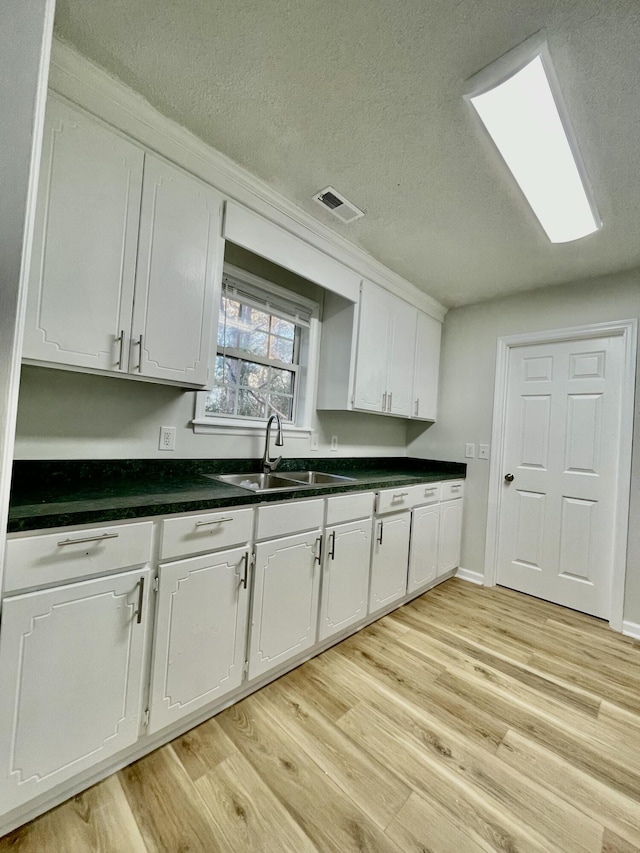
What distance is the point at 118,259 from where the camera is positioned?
1422 mm

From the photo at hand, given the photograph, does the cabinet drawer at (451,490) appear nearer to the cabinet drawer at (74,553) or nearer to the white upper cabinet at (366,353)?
the white upper cabinet at (366,353)

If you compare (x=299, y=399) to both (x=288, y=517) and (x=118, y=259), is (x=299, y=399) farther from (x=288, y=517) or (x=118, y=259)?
(x=118, y=259)

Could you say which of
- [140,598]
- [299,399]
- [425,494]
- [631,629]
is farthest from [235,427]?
[631,629]

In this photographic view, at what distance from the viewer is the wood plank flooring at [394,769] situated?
3.55ft

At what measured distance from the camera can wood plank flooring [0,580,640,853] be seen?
108 centimetres

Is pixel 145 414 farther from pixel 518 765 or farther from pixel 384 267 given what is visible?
pixel 518 765

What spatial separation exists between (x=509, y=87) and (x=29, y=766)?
8.71 ft

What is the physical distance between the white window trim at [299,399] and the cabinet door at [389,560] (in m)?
0.87

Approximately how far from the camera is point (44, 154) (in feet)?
4.10

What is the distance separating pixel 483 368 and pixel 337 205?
1.93 metres

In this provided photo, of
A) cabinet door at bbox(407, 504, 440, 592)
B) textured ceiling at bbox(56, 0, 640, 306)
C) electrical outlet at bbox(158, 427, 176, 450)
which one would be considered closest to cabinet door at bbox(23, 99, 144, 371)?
textured ceiling at bbox(56, 0, 640, 306)

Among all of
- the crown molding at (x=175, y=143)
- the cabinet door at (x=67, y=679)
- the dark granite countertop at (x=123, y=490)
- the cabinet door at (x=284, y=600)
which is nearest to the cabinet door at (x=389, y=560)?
the dark granite countertop at (x=123, y=490)

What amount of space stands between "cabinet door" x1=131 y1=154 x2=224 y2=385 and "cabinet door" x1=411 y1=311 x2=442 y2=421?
76.0 inches

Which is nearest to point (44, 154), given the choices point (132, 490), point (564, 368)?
point (132, 490)
